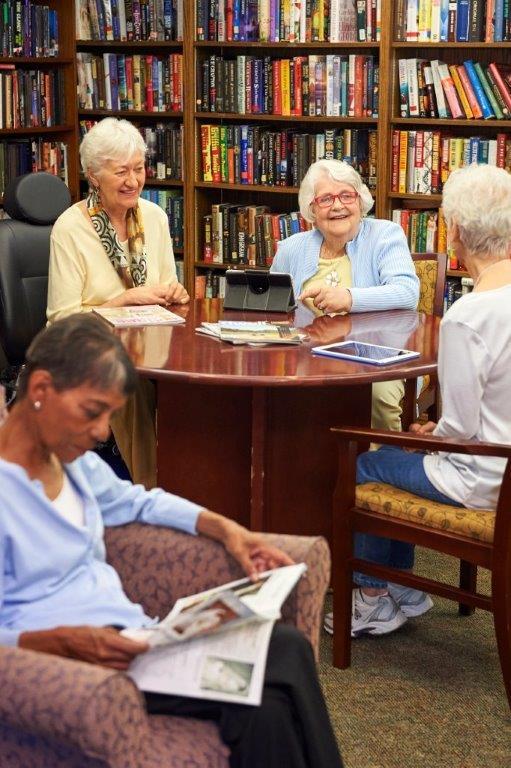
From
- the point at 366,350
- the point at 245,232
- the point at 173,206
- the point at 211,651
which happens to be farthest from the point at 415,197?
the point at 211,651

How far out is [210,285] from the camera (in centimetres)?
550

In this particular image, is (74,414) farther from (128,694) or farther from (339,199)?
(339,199)

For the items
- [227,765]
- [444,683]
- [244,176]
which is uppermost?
[244,176]

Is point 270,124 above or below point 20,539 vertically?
above

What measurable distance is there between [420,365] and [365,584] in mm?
603

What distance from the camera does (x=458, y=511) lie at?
2.65 metres

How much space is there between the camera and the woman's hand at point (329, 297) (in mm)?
3443

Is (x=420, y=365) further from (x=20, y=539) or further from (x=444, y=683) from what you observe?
(x=20, y=539)

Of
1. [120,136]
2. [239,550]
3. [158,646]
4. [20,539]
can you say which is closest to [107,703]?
[158,646]

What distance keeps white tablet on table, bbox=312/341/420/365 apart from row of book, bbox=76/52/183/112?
2.66 meters

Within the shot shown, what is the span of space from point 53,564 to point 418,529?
107cm

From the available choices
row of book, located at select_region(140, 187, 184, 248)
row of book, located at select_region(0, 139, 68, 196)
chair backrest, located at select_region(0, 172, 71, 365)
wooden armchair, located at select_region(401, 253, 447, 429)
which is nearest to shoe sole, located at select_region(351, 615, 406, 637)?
wooden armchair, located at select_region(401, 253, 447, 429)

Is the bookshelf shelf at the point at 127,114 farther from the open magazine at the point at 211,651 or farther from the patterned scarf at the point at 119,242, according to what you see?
the open magazine at the point at 211,651

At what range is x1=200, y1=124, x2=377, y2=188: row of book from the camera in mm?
5000
